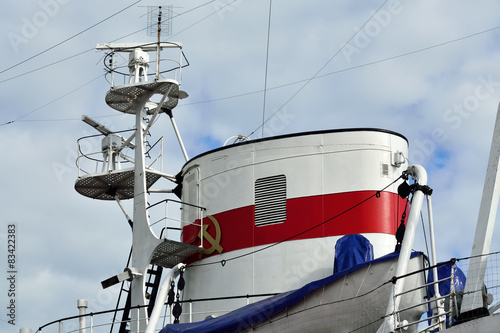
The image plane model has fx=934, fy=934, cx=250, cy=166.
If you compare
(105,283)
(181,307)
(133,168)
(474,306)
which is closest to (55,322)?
(105,283)

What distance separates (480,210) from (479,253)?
0.57 meters

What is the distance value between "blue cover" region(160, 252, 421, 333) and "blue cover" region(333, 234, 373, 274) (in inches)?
50.0

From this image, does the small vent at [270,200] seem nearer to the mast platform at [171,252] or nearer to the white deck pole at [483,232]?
the mast platform at [171,252]

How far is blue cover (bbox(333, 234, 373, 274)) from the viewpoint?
597 inches

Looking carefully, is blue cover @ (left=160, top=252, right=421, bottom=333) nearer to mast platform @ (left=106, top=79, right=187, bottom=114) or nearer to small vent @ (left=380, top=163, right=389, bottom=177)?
small vent @ (left=380, top=163, right=389, bottom=177)

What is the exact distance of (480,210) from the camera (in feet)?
39.5

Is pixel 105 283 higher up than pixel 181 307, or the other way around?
pixel 105 283

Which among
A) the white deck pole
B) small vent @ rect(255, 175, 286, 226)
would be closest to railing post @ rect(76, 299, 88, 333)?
small vent @ rect(255, 175, 286, 226)

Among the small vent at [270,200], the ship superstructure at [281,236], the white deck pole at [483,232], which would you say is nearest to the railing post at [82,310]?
the ship superstructure at [281,236]

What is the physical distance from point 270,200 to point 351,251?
2084mm

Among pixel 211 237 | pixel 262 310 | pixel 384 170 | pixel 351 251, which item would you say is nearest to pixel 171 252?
pixel 211 237

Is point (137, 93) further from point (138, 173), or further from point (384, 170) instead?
point (384, 170)

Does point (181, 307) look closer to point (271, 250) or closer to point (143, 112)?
point (271, 250)

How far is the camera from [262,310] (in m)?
14.2
